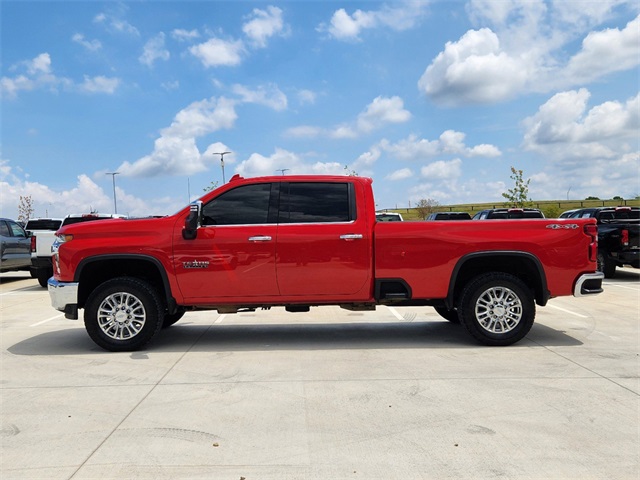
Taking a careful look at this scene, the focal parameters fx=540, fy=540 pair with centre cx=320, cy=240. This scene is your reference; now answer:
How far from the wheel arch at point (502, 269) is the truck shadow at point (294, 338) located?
0.65 meters

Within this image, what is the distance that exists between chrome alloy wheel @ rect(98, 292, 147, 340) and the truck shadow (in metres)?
0.33

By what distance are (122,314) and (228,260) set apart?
1.41 meters

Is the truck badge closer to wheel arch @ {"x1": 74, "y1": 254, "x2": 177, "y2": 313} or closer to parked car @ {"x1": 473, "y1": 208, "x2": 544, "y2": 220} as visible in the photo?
wheel arch @ {"x1": 74, "y1": 254, "x2": 177, "y2": 313}

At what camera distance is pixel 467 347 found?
6500 millimetres

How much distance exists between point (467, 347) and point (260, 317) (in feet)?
11.7

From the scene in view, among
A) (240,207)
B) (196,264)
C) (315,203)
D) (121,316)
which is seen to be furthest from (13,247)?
(315,203)

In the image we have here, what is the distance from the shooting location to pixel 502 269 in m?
6.76

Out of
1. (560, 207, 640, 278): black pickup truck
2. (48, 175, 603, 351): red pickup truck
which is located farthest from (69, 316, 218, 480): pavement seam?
(560, 207, 640, 278): black pickup truck

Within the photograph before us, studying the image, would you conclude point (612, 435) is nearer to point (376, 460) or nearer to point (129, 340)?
point (376, 460)

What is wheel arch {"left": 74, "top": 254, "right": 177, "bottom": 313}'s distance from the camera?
249 inches

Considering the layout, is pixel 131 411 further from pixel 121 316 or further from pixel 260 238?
pixel 260 238

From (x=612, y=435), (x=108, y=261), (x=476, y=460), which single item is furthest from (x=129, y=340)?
(x=612, y=435)

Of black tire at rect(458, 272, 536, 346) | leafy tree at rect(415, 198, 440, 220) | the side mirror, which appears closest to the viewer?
the side mirror

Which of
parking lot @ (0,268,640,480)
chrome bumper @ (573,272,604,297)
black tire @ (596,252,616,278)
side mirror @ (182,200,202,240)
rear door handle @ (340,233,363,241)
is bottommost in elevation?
parking lot @ (0,268,640,480)
